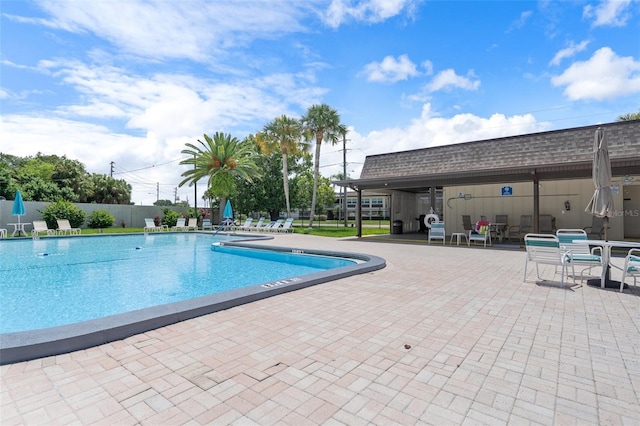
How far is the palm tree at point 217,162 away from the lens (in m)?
26.6

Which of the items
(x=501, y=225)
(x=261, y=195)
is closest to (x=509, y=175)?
(x=501, y=225)

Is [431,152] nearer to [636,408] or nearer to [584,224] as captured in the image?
[584,224]

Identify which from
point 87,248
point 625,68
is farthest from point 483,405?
point 625,68

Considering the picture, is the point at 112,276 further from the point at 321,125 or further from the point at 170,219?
the point at 170,219

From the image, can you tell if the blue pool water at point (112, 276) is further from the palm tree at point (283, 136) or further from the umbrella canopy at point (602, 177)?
the palm tree at point (283, 136)

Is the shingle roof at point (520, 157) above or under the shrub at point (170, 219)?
above

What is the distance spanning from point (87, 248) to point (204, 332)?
13278 millimetres

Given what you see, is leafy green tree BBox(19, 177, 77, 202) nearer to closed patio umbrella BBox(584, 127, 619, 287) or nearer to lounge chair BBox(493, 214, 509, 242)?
lounge chair BBox(493, 214, 509, 242)

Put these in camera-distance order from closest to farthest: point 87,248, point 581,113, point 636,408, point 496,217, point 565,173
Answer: point 636,408, point 565,173, point 87,248, point 496,217, point 581,113

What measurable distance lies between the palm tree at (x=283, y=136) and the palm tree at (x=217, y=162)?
321cm

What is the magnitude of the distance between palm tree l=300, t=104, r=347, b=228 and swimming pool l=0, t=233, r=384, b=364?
40.7ft

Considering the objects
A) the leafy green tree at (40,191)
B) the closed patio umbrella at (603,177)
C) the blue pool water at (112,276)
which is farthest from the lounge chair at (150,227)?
the closed patio umbrella at (603,177)

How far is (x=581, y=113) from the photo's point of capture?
750 inches

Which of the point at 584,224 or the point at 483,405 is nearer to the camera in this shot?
the point at 483,405
